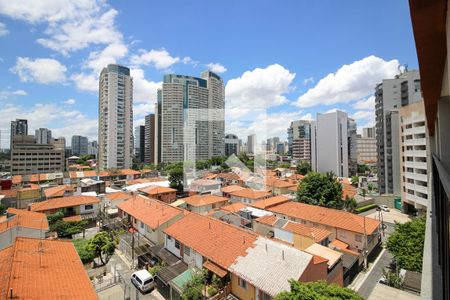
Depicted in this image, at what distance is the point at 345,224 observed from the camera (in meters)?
14.7

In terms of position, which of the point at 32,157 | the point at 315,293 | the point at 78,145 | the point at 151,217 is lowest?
the point at 151,217

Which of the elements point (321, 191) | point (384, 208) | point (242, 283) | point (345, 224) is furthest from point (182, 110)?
point (242, 283)

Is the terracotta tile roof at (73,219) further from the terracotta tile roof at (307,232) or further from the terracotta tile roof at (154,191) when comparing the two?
the terracotta tile roof at (307,232)

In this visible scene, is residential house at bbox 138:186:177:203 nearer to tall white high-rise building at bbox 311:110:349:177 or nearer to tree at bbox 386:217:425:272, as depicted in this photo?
tree at bbox 386:217:425:272

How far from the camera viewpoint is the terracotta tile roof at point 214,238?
30.2 ft

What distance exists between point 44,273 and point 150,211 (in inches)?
341

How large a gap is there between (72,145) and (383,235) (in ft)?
415

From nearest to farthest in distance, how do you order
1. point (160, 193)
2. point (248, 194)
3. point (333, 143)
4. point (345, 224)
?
point (345, 224)
point (248, 194)
point (160, 193)
point (333, 143)

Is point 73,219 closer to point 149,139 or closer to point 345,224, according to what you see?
point 345,224

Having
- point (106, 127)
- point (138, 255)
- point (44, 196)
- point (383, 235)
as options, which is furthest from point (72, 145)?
point (383, 235)

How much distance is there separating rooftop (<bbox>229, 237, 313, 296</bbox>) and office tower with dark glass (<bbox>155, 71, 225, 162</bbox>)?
34.6 metres

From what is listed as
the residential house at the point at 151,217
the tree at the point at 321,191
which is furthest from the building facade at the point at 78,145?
the tree at the point at 321,191

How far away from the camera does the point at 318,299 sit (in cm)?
488

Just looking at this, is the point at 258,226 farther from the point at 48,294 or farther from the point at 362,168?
the point at 362,168
